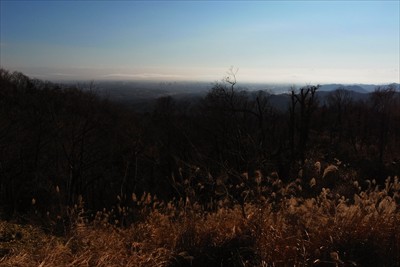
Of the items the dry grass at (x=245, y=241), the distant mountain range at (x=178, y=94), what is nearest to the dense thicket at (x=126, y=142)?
the distant mountain range at (x=178, y=94)

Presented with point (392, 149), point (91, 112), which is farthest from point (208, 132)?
point (392, 149)

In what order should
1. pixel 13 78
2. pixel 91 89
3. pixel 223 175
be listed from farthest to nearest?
pixel 13 78 < pixel 91 89 < pixel 223 175

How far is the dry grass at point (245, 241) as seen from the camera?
11.9 ft

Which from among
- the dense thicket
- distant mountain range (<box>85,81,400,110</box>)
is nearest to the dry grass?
the dense thicket

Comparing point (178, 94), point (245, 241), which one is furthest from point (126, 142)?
point (178, 94)

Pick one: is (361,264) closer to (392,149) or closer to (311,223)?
(311,223)

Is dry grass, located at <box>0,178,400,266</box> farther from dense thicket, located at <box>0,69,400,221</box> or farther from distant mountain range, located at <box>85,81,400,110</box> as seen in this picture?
distant mountain range, located at <box>85,81,400,110</box>

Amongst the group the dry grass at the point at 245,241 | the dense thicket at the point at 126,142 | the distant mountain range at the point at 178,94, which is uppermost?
the distant mountain range at the point at 178,94

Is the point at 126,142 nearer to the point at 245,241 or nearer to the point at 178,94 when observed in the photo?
the point at 245,241

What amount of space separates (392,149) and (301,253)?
3759 centimetres

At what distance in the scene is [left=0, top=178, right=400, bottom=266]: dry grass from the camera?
11.9 ft

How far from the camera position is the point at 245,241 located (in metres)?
4.14

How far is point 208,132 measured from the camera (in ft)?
112

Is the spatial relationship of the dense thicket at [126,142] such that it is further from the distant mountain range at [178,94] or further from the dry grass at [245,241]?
the dry grass at [245,241]
